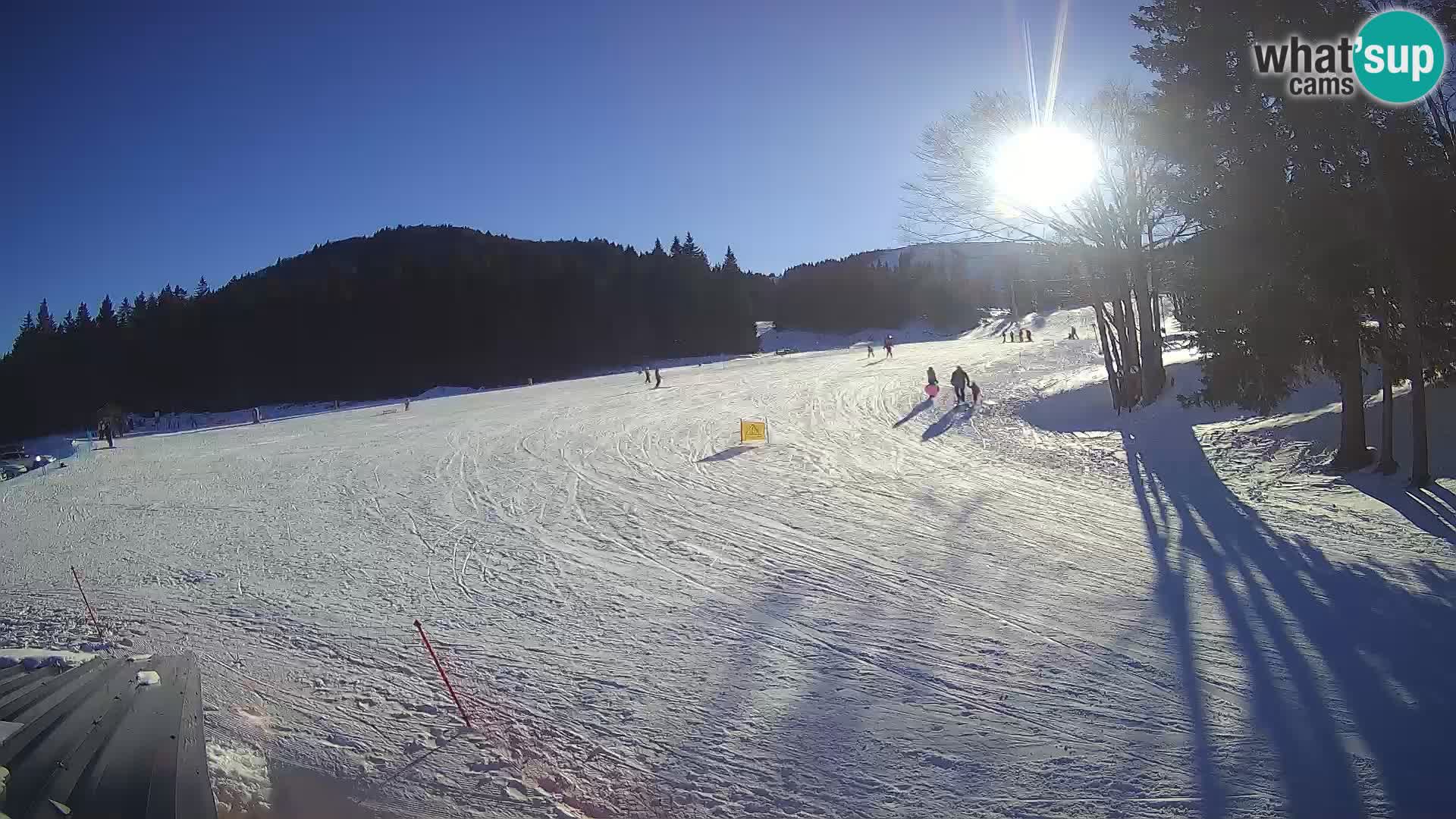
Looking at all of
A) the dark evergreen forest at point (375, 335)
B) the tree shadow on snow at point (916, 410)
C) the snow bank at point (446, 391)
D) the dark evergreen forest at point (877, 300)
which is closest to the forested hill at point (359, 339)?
the dark evergreen forest at point (375, 335)

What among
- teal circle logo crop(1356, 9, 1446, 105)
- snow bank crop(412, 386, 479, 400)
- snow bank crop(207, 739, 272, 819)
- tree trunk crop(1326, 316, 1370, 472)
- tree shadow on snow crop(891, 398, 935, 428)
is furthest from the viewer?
snow bank crop(412, 386, 479, 400)

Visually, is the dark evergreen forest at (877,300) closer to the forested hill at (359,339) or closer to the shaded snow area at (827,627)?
the forested hill at (359,339)

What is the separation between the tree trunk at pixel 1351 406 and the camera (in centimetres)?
1037

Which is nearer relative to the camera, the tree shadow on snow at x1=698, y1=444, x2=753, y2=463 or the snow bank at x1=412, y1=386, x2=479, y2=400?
the tree shadow on snow at x1=698, y1=444, x2=753, y2=463

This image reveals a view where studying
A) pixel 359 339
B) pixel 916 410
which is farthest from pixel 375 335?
pixel 916 410

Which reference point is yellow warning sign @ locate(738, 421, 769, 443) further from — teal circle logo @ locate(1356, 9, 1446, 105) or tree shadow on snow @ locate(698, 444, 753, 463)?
teal circle logo @ locate(1356, 9, 1446, 105)

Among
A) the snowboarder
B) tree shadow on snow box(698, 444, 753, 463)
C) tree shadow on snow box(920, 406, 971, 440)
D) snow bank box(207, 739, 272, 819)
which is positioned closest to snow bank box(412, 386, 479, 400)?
the snowboarder

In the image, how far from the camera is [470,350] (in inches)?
2901

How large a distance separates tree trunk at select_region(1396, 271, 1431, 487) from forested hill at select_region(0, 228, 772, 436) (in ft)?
219

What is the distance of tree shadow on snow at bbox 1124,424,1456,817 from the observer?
4.30m

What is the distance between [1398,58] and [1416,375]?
4.12 meters

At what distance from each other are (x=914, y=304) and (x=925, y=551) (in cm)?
11137

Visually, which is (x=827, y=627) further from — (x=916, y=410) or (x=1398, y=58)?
(x=916, y=410)

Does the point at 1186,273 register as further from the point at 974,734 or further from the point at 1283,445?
the point at 974,734
